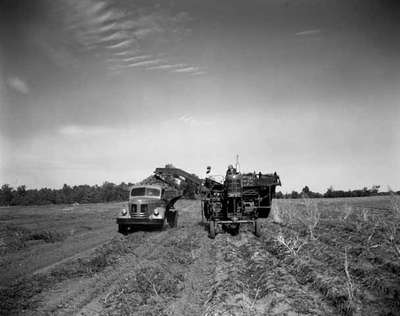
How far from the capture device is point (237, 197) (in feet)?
45.3

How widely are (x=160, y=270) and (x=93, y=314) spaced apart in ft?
8.40

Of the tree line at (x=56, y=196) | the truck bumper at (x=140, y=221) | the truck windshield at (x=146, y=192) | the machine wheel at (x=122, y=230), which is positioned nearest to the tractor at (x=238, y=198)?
the truck bumper at (x=140, y=221)

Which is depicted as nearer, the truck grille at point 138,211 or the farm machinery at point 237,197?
the farm machinery at point 237,197

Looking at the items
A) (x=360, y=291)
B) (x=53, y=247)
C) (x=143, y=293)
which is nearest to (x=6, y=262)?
(x=53, y=247)

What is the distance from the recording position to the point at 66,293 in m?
6.20

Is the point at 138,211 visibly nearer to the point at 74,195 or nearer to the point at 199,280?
the point at 199,280

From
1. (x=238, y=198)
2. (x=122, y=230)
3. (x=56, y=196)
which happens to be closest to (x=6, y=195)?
(x=56, y=196)

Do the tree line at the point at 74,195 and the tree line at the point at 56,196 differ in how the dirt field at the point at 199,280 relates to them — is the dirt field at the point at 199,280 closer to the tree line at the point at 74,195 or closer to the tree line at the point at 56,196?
the tree line at the point at 74,195

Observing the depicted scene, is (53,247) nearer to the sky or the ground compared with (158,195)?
→ nearer to the ground

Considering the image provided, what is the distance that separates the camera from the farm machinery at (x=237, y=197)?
13.8m

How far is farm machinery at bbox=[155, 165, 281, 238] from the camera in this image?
45.3 ft

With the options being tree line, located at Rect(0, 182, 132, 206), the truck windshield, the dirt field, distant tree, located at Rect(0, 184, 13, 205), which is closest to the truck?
the truck windshield

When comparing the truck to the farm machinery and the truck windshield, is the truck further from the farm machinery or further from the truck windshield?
the farm machinery

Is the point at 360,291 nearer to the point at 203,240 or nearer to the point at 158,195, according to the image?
the point at 203,240
